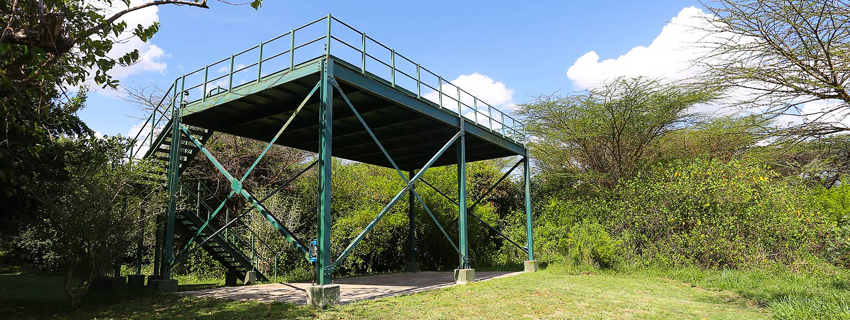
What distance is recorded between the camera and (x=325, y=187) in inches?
367

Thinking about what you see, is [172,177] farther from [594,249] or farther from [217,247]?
[594,249]

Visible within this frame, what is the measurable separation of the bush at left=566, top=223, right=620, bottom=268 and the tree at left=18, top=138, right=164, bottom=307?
537 inches

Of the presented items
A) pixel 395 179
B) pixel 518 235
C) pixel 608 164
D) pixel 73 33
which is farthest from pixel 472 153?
pixel 73 33

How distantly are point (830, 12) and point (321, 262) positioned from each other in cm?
862

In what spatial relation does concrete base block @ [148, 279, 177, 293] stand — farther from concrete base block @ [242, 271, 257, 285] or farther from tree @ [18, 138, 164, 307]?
concrete base block @ [242, 271, 257, 285]

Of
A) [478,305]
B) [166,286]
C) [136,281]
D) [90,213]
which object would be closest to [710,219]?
[478,305]

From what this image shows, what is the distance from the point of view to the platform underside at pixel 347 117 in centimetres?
1068

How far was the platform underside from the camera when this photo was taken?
10.7 meters

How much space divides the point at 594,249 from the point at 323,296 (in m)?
11.2

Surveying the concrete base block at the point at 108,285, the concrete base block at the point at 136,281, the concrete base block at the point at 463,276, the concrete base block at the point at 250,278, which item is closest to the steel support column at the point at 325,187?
the concrete base block at the point at 463,276

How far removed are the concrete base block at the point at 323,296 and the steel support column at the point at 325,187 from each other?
187 millimetres

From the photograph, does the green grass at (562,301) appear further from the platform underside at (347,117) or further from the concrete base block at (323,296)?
the platform underside at (347,117)

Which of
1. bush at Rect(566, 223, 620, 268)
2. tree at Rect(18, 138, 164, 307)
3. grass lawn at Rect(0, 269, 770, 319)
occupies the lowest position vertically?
grass lawn at Rect(0, 269, 770, 319)

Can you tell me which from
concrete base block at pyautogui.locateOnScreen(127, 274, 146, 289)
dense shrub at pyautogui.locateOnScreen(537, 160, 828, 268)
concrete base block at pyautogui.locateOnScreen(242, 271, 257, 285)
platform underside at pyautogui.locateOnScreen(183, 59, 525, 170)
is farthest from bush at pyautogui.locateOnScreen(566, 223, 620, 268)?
concrete base block at pyautogui.locateOnScreen(127, 274, 146, 289)
